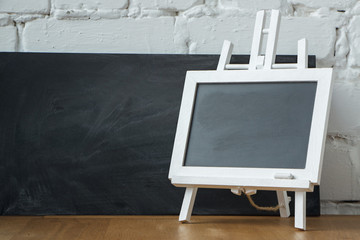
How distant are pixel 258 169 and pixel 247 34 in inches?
21.3

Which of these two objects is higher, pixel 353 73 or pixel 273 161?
pixel 353 73

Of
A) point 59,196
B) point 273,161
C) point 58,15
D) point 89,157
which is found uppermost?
point 58,15

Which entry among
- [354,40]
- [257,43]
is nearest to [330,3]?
[354,40]

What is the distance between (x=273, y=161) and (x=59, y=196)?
674 millimetres

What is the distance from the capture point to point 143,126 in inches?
61.8

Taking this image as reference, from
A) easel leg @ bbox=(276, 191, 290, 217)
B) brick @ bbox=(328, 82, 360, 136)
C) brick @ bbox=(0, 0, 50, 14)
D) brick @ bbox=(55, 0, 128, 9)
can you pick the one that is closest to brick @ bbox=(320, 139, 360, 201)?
brick @ bbox=(328, 82, 360, 136)

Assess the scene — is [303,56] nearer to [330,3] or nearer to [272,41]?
[272,41]

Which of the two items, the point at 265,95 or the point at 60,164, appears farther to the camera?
the point at 60,164

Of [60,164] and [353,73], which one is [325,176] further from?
[60,164]

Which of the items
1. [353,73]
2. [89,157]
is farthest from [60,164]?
[353,73]

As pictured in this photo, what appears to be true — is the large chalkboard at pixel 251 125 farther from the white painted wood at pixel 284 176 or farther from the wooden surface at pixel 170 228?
the wooden surface at pixel 170 228

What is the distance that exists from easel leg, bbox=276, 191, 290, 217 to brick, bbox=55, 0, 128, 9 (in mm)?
771

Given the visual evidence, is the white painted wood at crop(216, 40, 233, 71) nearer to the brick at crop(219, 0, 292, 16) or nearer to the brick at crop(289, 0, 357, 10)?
the brick at crop(219, 0, 292, 16)

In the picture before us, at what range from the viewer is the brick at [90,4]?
1.64 metres
